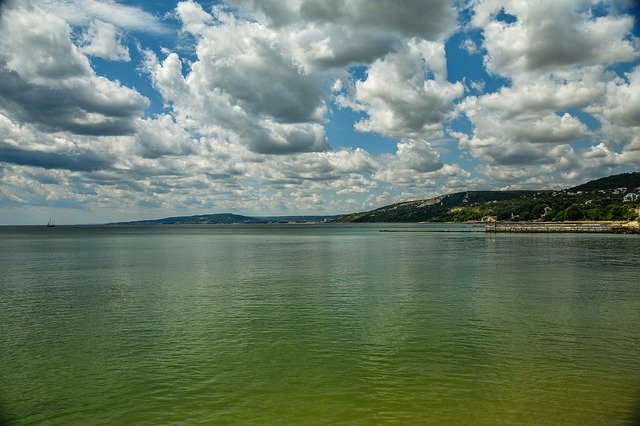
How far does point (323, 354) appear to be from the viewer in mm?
26453

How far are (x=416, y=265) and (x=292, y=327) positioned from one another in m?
47.2

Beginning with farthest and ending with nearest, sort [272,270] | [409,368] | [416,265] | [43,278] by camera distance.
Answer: [416,265], [272,270], [43,278], [409,368]

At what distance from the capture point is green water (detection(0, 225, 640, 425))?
1909 cm

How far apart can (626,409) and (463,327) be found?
1371 cm

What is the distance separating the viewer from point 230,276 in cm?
6341

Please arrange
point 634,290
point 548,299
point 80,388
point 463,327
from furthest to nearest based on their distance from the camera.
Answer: point 634,290 < point 548,299 < point 463,327 < point 80,388

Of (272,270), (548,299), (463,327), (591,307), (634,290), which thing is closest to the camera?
(463,327)

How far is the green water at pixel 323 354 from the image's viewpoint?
62.6ft

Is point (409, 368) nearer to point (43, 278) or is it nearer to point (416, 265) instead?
point (416, 265)

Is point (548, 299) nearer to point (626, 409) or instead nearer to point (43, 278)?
point (626, 409)

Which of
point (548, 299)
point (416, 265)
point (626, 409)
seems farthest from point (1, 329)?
point (416, 265)

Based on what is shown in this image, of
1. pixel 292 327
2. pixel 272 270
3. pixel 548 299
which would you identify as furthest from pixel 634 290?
pixel 272 270

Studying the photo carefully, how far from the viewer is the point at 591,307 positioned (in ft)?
128

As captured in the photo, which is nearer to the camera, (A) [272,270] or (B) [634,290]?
(B) [634,290]
